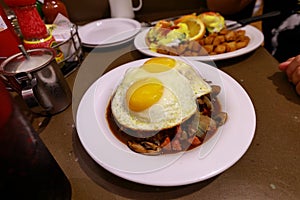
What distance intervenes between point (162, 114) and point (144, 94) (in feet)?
0.30

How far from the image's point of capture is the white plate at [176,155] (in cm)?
62

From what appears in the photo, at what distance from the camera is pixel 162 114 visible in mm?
780

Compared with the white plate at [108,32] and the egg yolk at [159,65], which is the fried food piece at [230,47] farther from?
the white plate at [108,32]

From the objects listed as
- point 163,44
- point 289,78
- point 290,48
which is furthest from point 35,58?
point 290,48

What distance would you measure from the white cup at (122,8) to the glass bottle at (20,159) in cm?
142

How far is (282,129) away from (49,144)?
0.84 meters

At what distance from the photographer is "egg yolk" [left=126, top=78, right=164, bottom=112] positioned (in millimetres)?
780

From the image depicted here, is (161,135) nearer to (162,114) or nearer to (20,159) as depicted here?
(162,114)

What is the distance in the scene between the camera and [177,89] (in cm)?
83

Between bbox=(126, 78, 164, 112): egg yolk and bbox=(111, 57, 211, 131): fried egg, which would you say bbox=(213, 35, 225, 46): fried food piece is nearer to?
bbox=(111, 57, 211, 131): fried egg

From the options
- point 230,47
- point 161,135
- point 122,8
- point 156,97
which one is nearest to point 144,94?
point 156,97

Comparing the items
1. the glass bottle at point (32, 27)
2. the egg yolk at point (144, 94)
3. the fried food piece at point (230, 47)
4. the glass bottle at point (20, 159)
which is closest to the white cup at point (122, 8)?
the glass bottle at point (32, 27)

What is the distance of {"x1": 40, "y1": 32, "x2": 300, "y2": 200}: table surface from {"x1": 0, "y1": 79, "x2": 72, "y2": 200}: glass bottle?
0.17m

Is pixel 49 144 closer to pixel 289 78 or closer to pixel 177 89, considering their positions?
pixel 177 89
